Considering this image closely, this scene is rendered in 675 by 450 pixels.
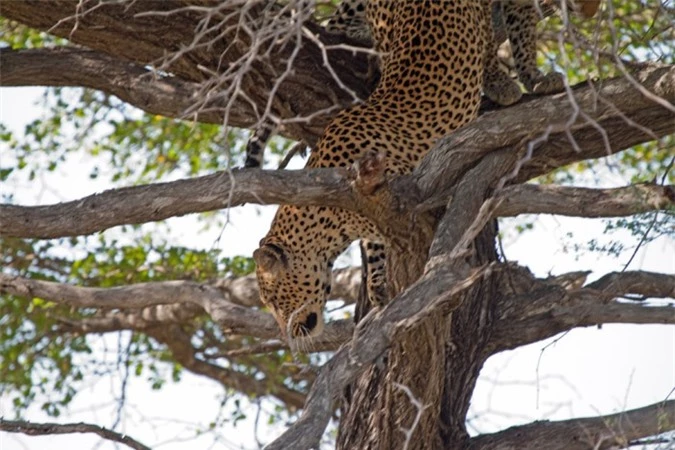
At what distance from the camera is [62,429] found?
579 centimetres

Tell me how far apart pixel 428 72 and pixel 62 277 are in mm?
4131

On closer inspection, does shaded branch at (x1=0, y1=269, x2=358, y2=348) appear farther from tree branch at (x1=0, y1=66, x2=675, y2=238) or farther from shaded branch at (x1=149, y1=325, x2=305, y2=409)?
shaded branch at (x1=149, y1=325, x2=305, y2=409)

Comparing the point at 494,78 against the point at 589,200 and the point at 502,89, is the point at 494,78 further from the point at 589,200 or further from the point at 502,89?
the point at 589,200

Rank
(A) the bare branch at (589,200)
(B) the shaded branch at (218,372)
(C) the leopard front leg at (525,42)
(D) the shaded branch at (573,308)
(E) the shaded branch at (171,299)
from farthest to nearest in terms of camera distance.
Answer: (B) the shaded branch at (218,372)
(C) the leopard front leg at (525,42)
(E) the shaded branch at (171,299)
(D) the shaded branch at (573,308)
(A) the bare branch at (589,200)

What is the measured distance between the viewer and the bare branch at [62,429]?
5617 mm

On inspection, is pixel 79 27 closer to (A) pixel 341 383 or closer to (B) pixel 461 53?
(B) pixel 461 53

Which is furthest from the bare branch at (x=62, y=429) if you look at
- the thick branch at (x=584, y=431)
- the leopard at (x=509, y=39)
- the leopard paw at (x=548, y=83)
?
the leopard paw at (x=548, y=83)

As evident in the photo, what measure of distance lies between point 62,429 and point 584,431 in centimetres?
230

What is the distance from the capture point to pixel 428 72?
7.14m

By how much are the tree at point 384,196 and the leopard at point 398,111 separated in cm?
22

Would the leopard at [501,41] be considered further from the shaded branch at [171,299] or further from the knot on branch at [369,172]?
the knot on branch at [369,172]

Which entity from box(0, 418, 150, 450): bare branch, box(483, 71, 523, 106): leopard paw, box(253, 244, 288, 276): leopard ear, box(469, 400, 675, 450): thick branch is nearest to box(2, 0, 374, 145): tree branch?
box(253, 244, 288, 276): leopard ear

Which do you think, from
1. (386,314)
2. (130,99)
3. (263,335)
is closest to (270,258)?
(263,335)

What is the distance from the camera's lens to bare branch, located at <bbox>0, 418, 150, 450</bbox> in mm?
5617
